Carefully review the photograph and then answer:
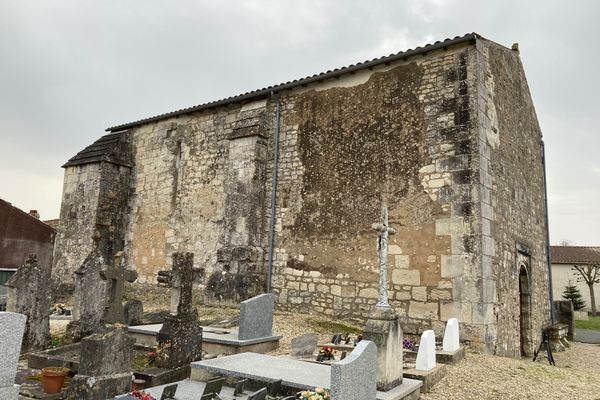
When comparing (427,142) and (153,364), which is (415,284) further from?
(153,364)

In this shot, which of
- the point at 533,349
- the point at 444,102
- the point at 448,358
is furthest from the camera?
the point at 533,349

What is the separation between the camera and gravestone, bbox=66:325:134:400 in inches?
182

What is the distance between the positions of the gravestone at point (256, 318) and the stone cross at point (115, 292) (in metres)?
2.04

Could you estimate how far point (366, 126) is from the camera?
33.3 ft

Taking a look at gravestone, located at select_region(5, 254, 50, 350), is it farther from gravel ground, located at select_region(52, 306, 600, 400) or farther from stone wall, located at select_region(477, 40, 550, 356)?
stone wall, located at select_region(477, 40, 550, 356)

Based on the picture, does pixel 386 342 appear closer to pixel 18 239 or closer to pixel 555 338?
pixel 555 338

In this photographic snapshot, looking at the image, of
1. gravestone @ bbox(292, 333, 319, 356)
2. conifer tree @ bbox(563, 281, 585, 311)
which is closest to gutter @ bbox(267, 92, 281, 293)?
gravestone @ bbox(292, 333, 319, 356)

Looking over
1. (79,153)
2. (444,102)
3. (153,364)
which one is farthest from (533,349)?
(79,153)

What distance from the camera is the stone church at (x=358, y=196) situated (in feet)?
28.5

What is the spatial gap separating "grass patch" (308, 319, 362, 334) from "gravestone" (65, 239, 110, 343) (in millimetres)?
4188

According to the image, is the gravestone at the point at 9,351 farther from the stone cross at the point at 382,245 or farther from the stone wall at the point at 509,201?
the stone wall at the point at 509,201

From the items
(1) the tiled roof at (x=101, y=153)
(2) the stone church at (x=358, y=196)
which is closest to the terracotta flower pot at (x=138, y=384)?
(2) the stone church at (x=358, y=196)

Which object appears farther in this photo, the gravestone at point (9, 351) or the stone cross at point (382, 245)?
the stone cross at point (382, 245)

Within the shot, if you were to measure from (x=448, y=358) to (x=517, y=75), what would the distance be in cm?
865
